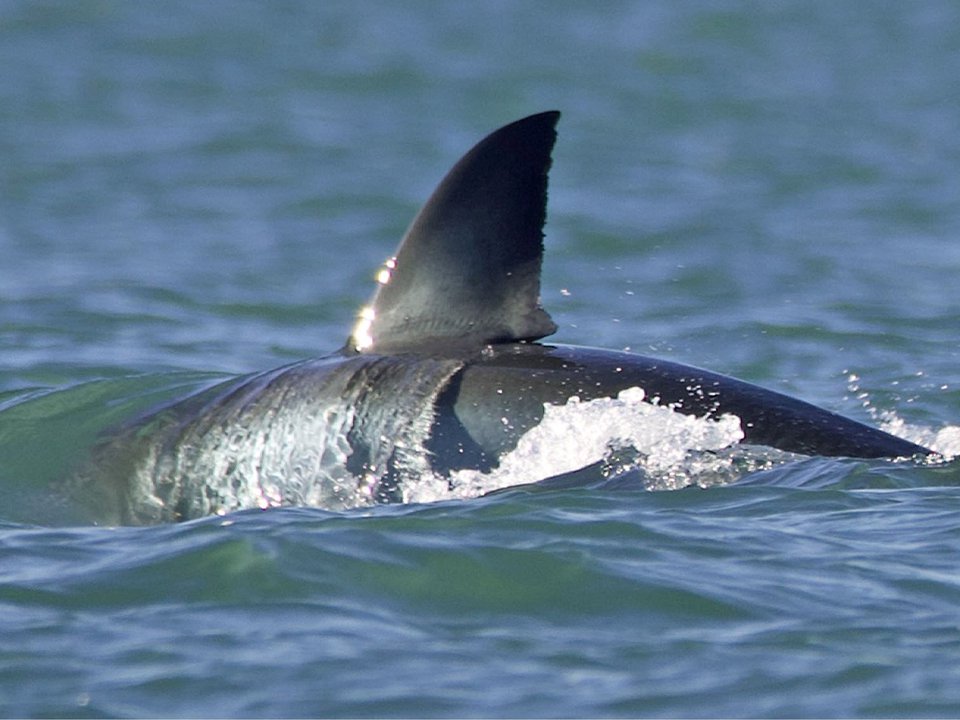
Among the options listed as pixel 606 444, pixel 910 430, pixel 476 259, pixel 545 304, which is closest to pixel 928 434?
pixel 910 430

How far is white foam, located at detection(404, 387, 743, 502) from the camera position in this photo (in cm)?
638

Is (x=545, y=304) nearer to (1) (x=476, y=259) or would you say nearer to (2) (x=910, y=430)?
(2) (x=910, y=430)

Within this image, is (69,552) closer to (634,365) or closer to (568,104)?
(634,365)

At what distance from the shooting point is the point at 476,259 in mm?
6617

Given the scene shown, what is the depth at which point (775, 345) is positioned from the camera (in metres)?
10.4

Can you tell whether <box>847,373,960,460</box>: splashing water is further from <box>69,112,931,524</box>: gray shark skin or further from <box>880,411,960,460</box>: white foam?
<box>69,112,931,524</box>: gray shark skin

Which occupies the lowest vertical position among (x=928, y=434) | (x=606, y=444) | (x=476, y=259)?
(x=606, y=444)

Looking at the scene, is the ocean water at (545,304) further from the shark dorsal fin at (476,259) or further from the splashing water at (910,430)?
the shark dorsal fin at (476,259)

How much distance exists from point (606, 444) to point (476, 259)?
80 centimetres

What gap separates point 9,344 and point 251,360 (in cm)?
130

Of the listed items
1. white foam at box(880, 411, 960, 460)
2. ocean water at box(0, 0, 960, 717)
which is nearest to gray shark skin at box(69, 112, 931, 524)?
ocean water at box(0, 0, 960, 717)

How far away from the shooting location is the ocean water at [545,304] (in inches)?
195

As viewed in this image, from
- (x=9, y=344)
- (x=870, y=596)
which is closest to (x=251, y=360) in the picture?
(x=9, y=344)

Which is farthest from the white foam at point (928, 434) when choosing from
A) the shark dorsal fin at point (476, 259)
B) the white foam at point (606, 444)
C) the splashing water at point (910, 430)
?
the shark dorsal fin at point (476, 259)
